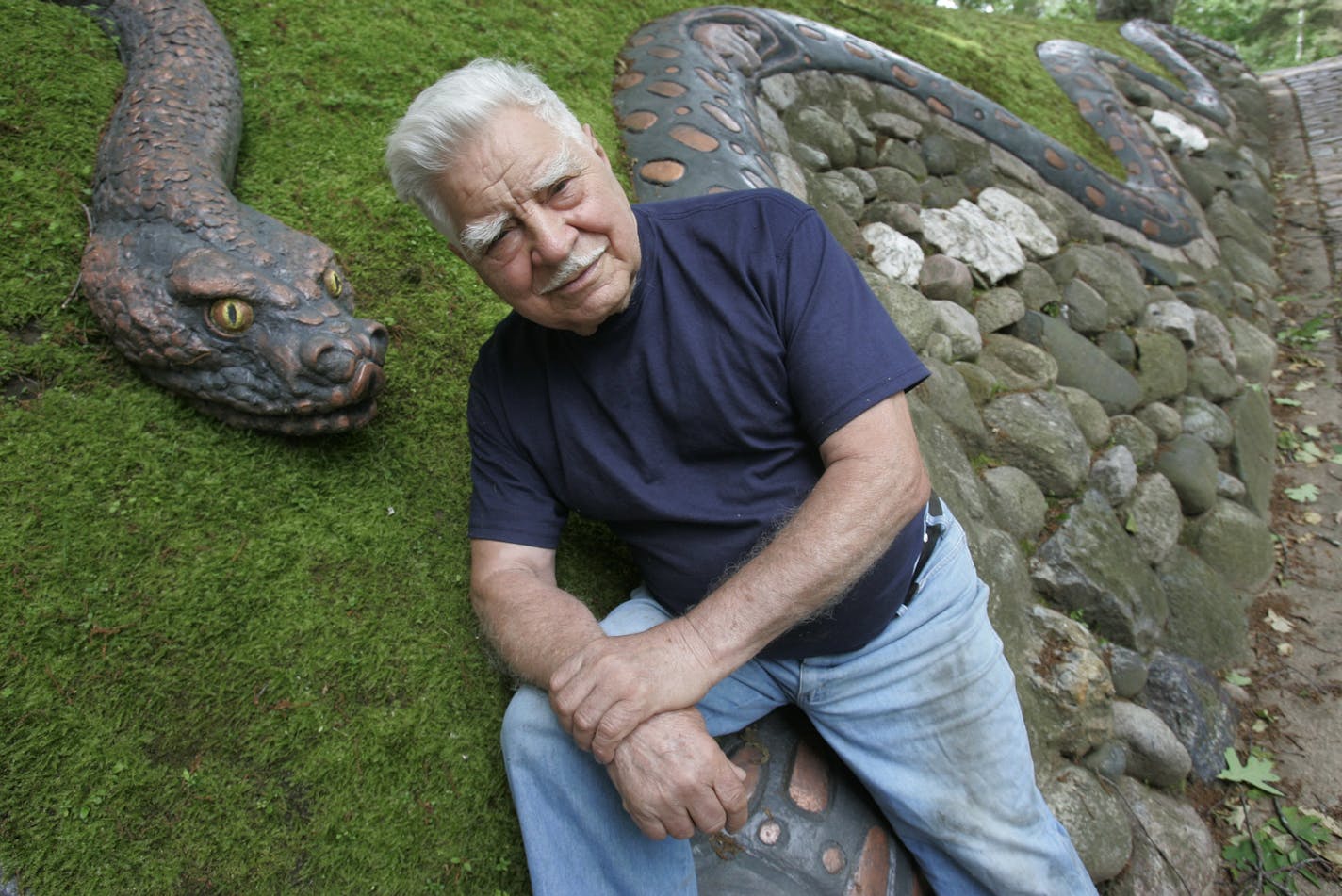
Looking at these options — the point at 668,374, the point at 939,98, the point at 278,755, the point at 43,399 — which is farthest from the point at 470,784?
the point at 939,98

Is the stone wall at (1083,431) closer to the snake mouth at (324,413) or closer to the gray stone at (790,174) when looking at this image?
the gray stone at (790,174)

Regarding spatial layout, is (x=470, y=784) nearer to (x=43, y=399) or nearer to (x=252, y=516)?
(x=252, y=516)

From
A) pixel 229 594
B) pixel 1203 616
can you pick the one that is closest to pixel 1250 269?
pixel 1203 616

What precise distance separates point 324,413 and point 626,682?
954mm

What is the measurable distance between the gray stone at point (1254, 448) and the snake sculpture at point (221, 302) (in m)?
4.43

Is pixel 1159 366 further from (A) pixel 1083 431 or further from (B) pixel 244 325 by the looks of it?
(B) pixel 244 325

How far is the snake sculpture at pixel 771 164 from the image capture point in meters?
1.82

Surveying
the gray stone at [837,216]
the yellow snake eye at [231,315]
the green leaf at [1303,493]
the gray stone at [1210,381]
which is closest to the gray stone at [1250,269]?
the gray stone at [1210,381]

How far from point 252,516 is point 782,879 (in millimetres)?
1411

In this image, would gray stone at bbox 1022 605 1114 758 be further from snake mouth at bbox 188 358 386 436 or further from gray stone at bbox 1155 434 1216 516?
snake mouth at bbox 188 358 386 436

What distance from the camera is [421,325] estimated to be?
2404mm

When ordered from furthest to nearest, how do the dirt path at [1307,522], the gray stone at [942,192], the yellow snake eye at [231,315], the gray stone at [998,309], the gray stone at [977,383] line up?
the gray stone at [942,192] < the gray stone at [998,309] < the gray stone at [977,383] < the dirt path at [1307,522] < the yellow snake eye at [231,315]

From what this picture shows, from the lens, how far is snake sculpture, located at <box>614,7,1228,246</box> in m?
3.49

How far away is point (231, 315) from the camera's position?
5.83ft
